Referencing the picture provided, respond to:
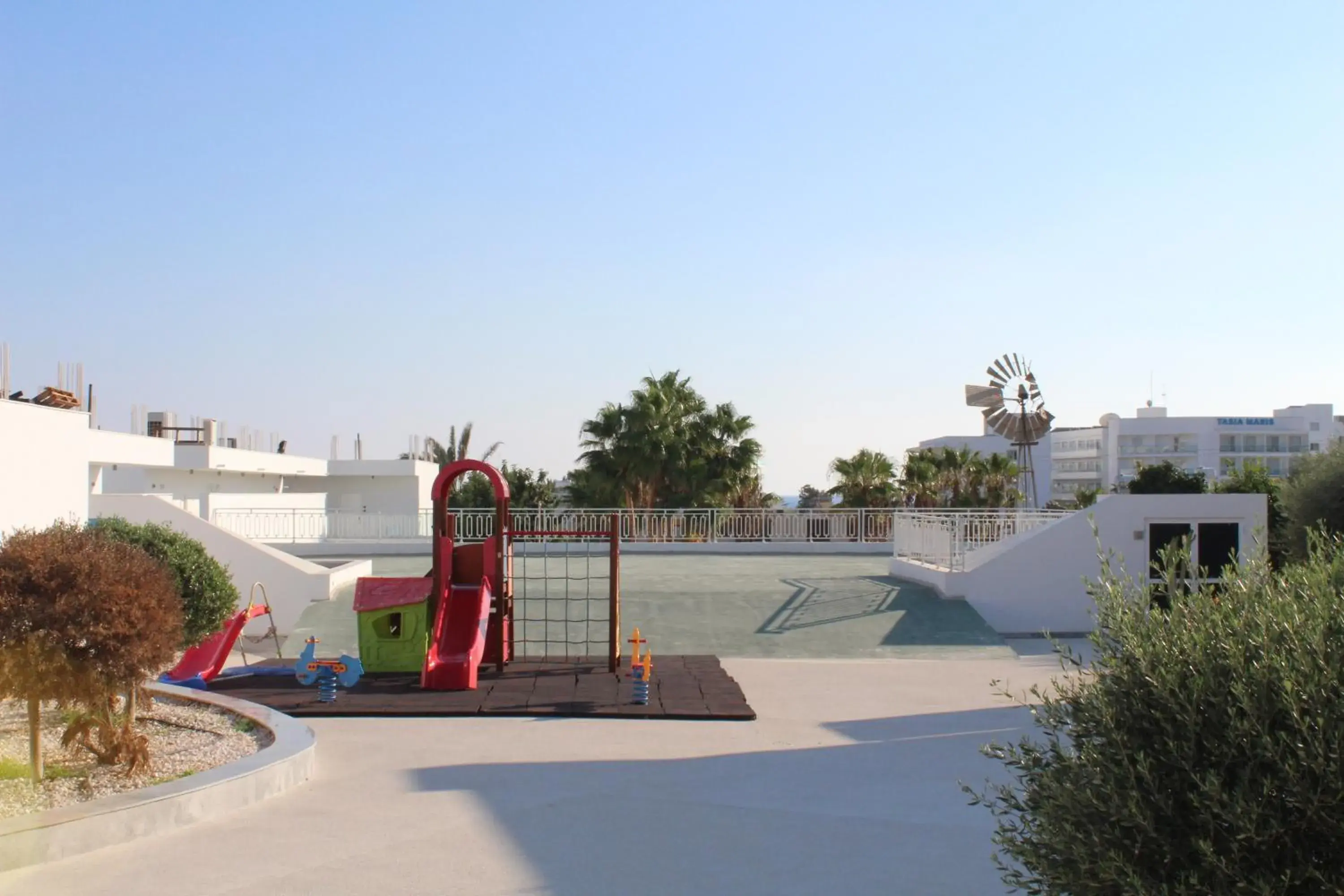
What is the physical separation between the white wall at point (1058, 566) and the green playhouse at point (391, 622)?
8821 millimetres

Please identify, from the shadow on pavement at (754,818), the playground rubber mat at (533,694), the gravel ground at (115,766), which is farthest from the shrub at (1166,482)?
the gravel ground at (115,766)

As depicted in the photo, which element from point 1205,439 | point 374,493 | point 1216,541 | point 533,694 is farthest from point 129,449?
Answer: point 1205,439

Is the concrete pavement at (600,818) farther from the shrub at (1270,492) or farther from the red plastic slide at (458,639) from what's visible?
the shrub at (1270,492)

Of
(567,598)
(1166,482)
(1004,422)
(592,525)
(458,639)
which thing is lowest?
(458,639)

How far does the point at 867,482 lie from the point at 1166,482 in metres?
12.6

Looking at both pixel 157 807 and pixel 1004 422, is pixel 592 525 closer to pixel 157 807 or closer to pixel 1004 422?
pixel 1004 422

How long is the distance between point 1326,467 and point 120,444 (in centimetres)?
2722

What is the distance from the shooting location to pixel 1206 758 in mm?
Answer: 3311

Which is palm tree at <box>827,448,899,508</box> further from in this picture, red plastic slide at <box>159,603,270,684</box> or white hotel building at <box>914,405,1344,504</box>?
white hotel building at <box>914,405,1344,504</box>

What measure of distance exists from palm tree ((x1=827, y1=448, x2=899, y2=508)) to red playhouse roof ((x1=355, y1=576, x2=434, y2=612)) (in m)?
21.5

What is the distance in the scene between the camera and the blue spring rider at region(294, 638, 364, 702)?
10914 millimetres

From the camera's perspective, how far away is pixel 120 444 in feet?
98.3

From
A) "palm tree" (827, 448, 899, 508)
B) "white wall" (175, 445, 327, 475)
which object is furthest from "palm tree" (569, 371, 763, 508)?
"white wall" (175, 445, 327, 475)

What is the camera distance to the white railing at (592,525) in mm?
25016
